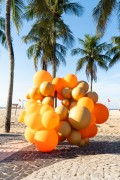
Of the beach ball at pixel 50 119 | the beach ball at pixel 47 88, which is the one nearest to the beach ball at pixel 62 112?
the beach ball at pixel 50 119

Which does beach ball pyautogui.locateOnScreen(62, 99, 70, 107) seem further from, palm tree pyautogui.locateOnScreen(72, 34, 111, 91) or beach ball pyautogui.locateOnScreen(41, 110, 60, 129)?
palm tree pyautogui.locateOnScreen(72, 34, 111, 91)

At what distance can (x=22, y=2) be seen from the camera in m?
16.6

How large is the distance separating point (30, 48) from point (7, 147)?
77.5 feet

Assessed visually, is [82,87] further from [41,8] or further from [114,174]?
[41,8]

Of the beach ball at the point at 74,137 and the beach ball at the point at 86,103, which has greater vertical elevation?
the beach ball at the point at 86,103

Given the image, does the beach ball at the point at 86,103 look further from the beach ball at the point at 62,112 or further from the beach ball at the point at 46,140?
the beach ball at the point at 46,140

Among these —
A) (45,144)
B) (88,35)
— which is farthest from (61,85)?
(88,35)

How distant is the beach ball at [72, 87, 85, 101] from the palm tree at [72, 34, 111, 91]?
30.9m

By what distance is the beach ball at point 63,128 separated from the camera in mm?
9344

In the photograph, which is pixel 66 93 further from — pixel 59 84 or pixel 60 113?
pixel 60 113

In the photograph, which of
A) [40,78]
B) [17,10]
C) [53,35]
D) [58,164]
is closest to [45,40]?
[53,35]

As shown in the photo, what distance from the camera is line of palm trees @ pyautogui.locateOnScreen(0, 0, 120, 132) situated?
51.4ft

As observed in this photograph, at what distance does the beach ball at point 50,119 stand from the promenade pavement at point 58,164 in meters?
0.87

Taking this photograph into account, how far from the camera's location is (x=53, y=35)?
88.0 feet
